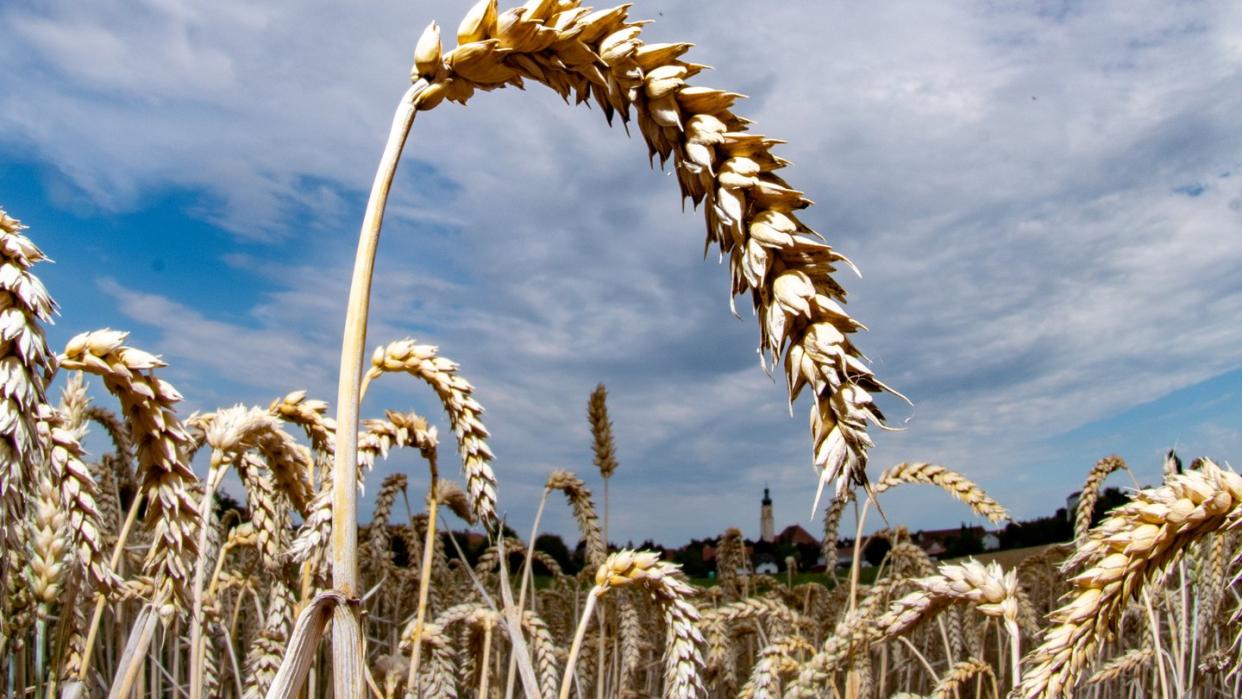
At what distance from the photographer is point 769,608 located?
4348 mm

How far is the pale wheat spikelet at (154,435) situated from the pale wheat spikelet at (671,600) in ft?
3.48

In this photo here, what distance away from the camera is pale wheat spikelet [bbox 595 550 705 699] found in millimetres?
2387

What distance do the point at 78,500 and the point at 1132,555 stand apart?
6.57 feet

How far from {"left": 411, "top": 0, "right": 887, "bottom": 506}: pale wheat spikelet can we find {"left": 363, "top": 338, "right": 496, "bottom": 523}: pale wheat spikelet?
3.95 ft

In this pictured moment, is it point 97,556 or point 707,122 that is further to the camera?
point 97,556

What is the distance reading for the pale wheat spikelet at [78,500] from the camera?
171 cm

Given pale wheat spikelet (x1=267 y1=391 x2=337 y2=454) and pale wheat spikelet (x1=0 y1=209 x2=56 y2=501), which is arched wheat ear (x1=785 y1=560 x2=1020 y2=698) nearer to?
pale wheat spikelet (x1=267 y1=391 x2=337 y2=454)

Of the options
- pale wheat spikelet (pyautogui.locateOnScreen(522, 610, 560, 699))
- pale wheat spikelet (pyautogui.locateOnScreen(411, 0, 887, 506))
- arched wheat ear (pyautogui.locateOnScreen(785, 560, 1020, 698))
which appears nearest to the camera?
pale wheat spikelet (pyautogui.locateOnScreen(411, 0, 887, 506))

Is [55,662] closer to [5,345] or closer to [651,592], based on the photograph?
[5,345]

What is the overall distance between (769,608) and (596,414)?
4.83 ft

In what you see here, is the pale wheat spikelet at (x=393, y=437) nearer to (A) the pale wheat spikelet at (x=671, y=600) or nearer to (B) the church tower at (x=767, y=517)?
(A) the pale wheat spikelet at (x=671, y=600)

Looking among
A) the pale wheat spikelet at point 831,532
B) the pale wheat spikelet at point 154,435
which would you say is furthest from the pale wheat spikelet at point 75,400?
the pale wheat spikelet at point 831,532

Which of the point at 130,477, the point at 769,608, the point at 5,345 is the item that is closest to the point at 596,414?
the point at 769,608

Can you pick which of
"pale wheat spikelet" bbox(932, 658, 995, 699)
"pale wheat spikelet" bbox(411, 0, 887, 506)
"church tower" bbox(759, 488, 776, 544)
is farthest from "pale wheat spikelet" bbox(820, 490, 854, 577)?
"church tower" bbox(759, 488, 776, 544)
